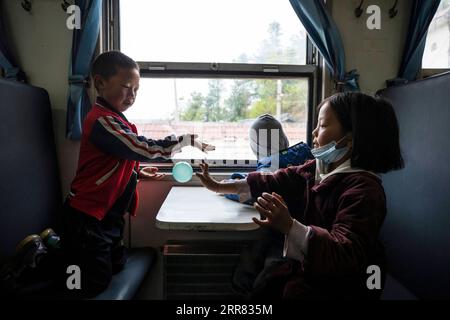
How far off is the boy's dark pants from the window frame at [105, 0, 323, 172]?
716 mm

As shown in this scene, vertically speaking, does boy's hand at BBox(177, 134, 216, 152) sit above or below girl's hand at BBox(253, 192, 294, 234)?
above

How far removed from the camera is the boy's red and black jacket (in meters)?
1.13

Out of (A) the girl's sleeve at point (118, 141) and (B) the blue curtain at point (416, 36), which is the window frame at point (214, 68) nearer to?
(B) the blue curtain at point (416, 36)

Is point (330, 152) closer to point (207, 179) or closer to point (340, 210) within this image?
point (340, 210)

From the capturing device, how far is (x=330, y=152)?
0.94 meters

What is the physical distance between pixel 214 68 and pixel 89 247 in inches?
45.3

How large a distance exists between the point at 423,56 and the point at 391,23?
0.29 meters

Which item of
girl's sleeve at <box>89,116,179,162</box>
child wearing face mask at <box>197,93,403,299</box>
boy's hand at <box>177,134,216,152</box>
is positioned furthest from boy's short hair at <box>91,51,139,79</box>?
child wearing face mask at <box>197,93,403,299</box>

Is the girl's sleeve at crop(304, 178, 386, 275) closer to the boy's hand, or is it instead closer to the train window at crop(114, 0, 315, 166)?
the boy's hand

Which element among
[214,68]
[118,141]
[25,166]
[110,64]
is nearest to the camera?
[118,141]

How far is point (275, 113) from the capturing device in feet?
5.98

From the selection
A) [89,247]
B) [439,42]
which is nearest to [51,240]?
[89,247]

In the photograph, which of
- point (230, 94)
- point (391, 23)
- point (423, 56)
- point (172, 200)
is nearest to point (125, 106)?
point (172, 200)

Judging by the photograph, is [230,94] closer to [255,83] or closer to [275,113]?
[255,83]
